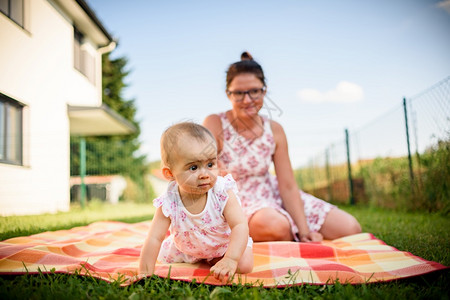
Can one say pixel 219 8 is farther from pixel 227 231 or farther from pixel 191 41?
pixel 227 231

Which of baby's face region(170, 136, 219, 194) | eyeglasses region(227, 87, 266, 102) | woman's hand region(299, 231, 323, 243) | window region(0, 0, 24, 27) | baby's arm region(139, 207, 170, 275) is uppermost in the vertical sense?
window region(0, 0, 24, 27)

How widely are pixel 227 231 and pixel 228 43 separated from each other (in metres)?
1.66

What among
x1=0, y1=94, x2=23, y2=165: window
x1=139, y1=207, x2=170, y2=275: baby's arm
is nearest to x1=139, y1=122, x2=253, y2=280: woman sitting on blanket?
x1=139, y1=207, x2=170, y2=275: baby's arm

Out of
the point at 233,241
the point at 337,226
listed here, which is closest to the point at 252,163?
the point at 337,226

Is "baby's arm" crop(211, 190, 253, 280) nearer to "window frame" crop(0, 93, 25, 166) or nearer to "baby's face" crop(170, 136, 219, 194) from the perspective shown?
"baby's face" crop(170, 136, 219, 194)

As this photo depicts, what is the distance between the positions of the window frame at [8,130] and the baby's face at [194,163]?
206 centimetres

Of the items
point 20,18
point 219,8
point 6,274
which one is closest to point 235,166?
point 6,274

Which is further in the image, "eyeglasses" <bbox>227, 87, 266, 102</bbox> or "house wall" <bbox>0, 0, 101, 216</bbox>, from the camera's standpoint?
"house wall" <bbox>0, 0, 101, 216</bbox>

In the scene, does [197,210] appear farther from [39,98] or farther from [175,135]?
[39,98]

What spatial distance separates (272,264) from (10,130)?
3123mm

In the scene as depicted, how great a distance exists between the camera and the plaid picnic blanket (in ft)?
4.72

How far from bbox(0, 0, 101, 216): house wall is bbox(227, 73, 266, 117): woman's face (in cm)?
160

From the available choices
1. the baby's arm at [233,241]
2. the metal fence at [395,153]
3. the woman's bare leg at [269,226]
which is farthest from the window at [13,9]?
the metal fence at [395,153]

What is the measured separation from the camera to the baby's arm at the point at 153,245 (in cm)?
151
